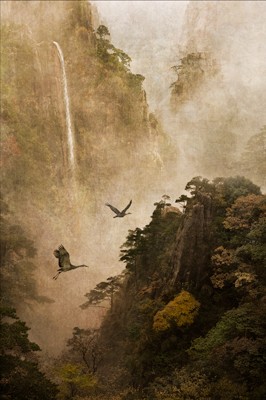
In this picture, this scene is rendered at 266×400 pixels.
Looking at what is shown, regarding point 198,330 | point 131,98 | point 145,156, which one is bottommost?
point 198,330

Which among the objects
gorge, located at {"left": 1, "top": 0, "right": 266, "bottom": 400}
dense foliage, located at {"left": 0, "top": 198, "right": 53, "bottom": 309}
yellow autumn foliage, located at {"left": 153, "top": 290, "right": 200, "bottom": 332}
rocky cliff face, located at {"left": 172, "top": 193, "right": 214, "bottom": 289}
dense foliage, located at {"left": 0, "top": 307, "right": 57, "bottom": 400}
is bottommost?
dense foliage, located at {"left": 0, "top": 307, "right": 57, "bottom": 400}

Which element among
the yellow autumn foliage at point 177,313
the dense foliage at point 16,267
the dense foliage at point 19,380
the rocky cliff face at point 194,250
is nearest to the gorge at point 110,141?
the dense foliage at point 16,267

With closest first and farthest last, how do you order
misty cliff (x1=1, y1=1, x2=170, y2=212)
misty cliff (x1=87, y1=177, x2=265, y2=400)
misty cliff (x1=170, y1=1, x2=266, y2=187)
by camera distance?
misty cliff (x1=87, y1=177, x2=265, y2=400)
misty cliff (x1=170, y1=1, x2=266, y2=187)
misty cliff (x1=1, y1=1, x2=170, y2=212)

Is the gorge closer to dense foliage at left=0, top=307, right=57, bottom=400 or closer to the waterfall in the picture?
the waterfall

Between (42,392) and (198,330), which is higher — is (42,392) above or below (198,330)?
below

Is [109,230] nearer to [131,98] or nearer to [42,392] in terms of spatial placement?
[131,98]

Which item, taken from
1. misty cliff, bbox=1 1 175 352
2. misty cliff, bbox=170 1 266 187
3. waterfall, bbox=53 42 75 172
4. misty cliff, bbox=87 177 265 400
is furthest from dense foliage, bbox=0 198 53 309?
misty cliff, bbox=170 1 266 187

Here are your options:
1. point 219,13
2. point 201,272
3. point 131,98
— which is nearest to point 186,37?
point 219,13
